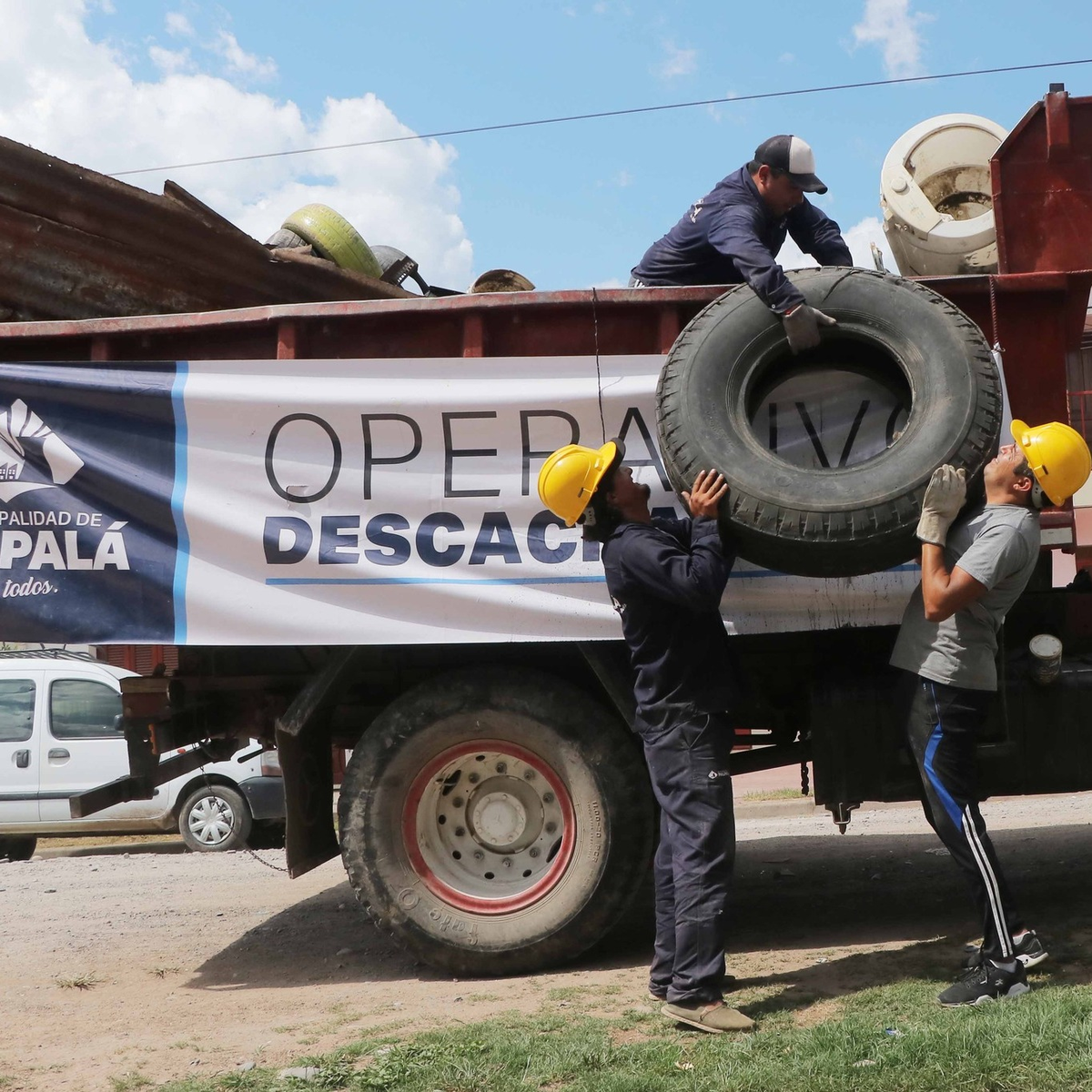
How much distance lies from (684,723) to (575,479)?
97 centimetres

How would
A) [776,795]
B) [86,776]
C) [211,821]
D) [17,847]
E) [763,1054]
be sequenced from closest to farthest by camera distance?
[763,1054] < [86,776] < [211,821] < [17,847] < [776,795]

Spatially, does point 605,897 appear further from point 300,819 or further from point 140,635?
point 140,635

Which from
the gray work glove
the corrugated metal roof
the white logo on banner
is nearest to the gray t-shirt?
the gray work glove

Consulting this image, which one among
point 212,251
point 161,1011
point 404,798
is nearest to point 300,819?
point 404,798

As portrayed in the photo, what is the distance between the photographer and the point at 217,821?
34.9 feet

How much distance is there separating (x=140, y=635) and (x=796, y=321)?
295 centimetres

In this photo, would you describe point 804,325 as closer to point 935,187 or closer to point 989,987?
point 935,187

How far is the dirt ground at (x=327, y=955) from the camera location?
4.46 metres

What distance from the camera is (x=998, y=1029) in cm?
369

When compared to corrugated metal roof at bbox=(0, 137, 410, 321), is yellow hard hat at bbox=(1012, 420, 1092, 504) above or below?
below

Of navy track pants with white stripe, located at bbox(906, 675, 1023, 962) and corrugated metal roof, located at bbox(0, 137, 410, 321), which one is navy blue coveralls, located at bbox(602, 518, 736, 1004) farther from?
corrugated metal roof, located at bbox(0, 137, 410, 321)

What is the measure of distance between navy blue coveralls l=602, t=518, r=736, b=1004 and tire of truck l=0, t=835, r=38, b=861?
8.26 meters

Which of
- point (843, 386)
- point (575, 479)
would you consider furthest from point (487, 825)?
point (843, 386)

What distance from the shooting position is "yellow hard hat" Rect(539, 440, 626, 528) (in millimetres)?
4602
